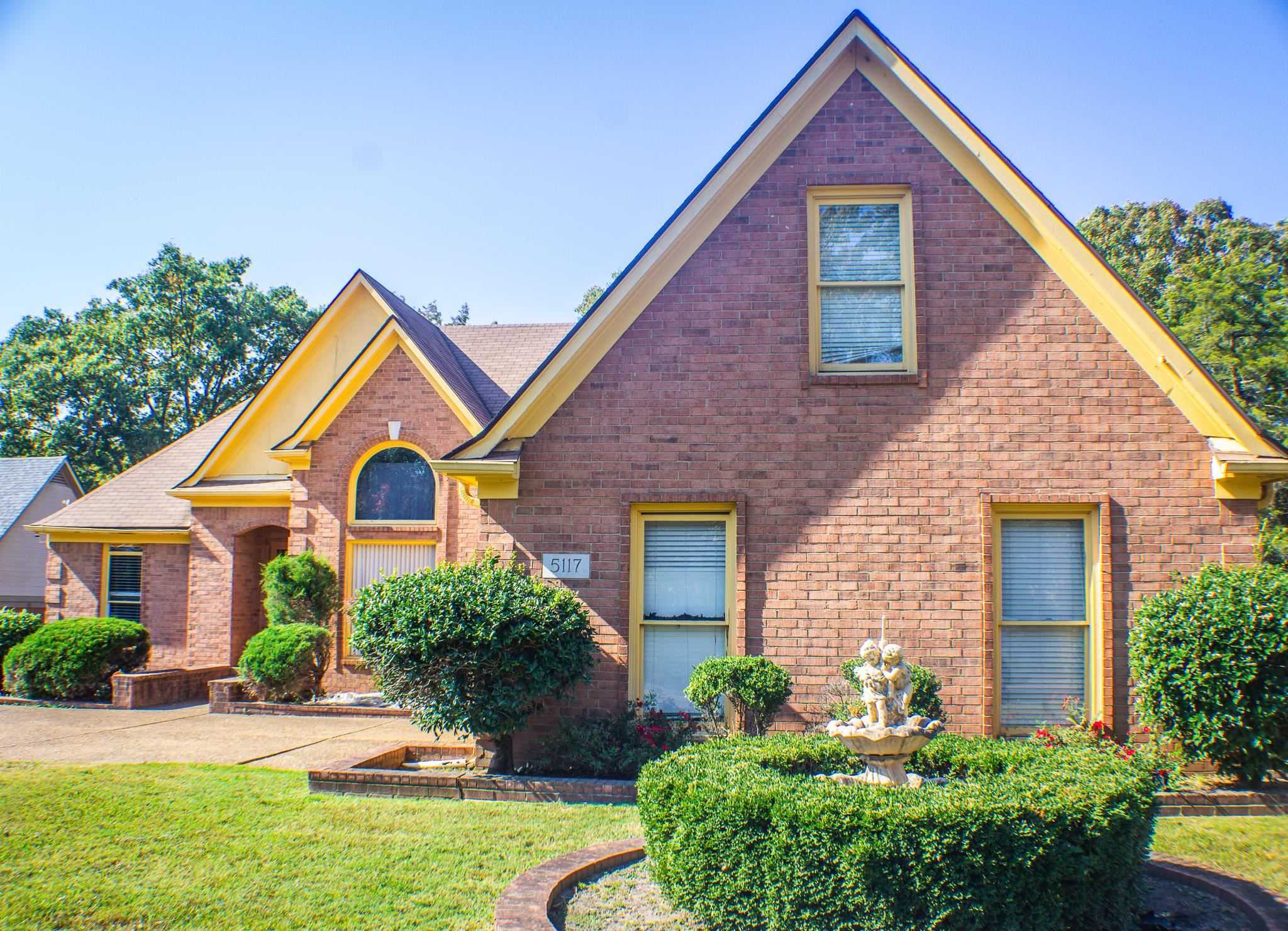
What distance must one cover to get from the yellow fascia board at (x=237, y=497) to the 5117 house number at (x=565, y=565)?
33.4 ft

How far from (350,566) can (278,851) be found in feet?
33.9

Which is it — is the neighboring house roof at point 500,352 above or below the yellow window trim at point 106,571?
above


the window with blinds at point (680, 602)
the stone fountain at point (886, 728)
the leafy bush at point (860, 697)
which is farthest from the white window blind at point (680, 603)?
the stone fountain at point (886, 728)

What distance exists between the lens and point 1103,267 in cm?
888

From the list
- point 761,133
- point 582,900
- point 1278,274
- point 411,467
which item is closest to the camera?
point 582,900

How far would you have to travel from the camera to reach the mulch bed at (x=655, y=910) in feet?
17.1

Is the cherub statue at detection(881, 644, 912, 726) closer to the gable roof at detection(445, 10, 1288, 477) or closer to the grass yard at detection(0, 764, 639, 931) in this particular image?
the grass yard at detection(0, 764, 639, 931)

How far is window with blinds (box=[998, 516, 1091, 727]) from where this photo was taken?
8.88 meters

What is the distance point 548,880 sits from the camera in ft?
18.7

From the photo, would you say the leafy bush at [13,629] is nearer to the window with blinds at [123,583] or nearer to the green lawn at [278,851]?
the window with blinds at [123,583]

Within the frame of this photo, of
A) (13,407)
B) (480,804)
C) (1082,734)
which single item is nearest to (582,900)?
(480,804)

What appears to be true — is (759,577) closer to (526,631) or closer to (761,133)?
(526,631)

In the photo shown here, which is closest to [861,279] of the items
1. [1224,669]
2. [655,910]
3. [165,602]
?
[1224,669]

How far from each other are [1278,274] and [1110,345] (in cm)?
2729
